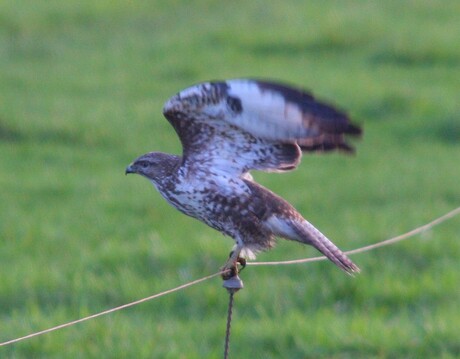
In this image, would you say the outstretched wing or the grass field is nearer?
the outstretched wing

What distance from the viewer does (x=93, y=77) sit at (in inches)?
531

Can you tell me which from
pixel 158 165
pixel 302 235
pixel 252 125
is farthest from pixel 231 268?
pixel 158 165

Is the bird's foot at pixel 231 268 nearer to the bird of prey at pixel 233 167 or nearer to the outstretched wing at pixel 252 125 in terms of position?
the bird of prey at pixel 233 167

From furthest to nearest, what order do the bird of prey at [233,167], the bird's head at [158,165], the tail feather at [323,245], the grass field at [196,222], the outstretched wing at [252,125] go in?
1. the grass field at [196,222]
2. the bird's head at [158,165]
3. the tail feather at [323,245]
4. the bird of prey at [233,167]
5. the outstretched wing at [252,125]

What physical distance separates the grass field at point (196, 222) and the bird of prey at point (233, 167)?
57.9 inches

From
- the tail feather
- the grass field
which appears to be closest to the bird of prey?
the tail feather

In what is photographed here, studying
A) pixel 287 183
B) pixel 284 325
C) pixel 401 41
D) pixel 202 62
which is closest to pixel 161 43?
pixel 202 62

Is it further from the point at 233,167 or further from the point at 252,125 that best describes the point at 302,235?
the point at 252,125

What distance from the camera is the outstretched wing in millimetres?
4020

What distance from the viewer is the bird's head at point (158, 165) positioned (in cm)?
475

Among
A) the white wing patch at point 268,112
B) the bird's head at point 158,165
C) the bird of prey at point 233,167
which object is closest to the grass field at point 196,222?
the bird's head at point 158,165

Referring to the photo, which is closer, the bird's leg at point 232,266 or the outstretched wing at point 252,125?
the outstretched wing at point 252,125

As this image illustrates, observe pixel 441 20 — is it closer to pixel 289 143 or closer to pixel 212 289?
pixel 212 289

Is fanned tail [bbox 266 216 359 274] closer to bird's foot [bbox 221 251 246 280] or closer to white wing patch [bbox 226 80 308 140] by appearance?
bird's foot [bbox 221 251 246 280]
